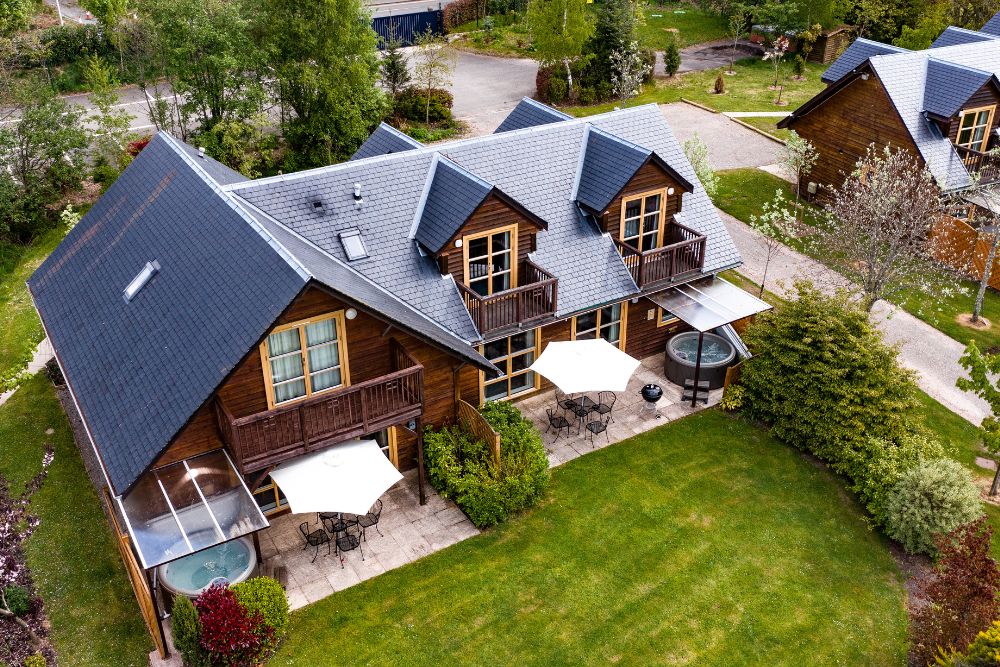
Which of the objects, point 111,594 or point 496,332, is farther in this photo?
point 496,332

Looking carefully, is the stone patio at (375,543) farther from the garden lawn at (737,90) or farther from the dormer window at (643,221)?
the garden lawn at (737,90)

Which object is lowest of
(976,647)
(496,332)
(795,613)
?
(795,613)

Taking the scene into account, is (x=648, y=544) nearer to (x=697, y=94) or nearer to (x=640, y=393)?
(x=640, y=393)

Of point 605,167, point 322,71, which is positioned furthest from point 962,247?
point 322,71

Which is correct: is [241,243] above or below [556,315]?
above

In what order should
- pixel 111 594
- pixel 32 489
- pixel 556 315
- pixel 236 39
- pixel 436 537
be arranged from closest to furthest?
pixel 111 594 < pixel 436 537 < pixel 32 489 < pixel 556 315 < pixel 236 39

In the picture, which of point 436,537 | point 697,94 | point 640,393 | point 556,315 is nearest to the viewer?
point 436,537

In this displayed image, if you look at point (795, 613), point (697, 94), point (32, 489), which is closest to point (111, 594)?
point (32, 489)

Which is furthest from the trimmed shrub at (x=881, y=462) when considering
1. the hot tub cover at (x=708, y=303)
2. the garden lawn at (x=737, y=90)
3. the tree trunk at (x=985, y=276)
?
the garden lawn at (x=737, y=90)
